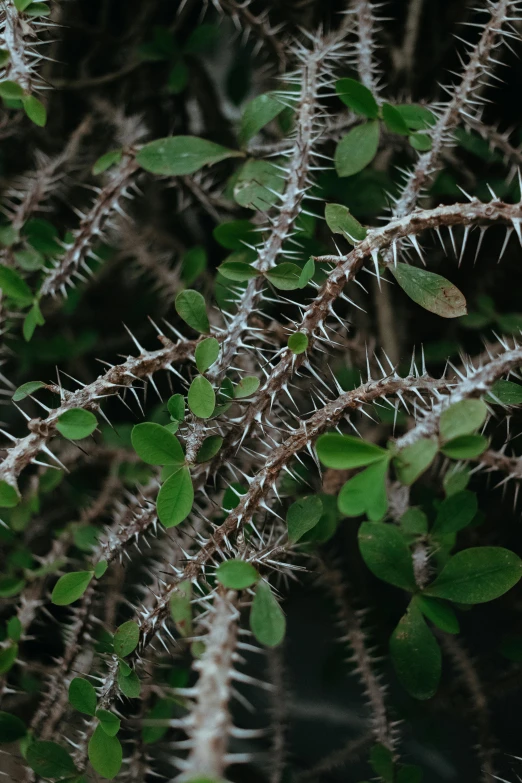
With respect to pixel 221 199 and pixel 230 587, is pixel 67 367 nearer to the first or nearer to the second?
pixel 221 199

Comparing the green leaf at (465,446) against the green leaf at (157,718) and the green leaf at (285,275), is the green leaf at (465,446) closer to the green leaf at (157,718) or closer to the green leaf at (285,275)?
the green leaf at (285,275)

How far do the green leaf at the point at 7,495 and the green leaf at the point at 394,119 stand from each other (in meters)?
0.56

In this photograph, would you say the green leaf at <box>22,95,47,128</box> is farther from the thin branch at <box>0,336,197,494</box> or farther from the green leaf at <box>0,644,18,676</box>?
the green leaf at <box>0,644,18,676</box>

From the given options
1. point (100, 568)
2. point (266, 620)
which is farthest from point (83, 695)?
point (266, 620)

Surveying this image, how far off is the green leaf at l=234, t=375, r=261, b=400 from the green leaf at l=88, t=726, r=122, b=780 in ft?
1.16

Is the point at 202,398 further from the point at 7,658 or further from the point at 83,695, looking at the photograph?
the point at 7,658

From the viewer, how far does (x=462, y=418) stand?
0.48 meters

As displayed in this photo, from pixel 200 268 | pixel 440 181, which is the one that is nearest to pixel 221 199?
pixel 200 268

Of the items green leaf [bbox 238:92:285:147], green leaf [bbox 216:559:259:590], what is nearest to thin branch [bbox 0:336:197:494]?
green leaf [bbox 216:559:259:590]

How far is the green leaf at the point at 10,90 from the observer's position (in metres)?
0.72

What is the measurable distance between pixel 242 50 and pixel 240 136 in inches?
20.5

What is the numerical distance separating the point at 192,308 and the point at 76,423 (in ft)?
0.54

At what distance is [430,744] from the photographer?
892 millimetres

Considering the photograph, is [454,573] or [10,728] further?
[10,728]
